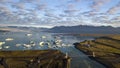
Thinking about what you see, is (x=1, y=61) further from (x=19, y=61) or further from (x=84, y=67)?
(x=84, y=67)

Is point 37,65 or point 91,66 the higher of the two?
point 37,65

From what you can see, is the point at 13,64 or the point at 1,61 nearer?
the point at 1,61

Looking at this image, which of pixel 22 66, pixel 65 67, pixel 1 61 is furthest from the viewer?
pixel 22 66

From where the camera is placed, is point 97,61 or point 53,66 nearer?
point 53,66

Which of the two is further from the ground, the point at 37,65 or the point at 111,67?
the point at 37,65

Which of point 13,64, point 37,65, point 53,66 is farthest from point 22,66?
point 37,65

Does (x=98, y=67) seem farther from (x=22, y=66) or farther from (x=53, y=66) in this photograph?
(x=53, y=66)

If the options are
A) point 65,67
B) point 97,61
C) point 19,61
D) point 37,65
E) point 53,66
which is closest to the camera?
point 65,67

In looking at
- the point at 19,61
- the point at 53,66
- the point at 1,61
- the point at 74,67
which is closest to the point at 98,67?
the point at 74,67

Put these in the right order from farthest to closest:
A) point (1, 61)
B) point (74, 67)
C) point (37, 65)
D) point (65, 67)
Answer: point (74, 67) < point (1, 61) < point (37, 65) < point (65, 67)
